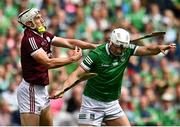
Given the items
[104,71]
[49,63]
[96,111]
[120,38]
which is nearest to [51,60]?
[49,63]

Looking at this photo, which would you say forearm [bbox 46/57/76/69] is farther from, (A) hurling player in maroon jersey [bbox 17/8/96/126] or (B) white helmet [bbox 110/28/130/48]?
(B) white helmet [bbox 110/28/130/48]

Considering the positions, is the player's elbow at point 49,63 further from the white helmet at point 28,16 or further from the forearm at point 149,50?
the forearm at point 149,50

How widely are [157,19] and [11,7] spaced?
3.62 meters

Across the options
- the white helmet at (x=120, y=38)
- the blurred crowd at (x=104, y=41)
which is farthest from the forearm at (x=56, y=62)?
the blurred crowd at (x=104, y=41)

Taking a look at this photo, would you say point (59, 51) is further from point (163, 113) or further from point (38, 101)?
point (38, 101)

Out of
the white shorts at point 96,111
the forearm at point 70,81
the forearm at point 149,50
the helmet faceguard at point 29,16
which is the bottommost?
the white shorts at point 96,111

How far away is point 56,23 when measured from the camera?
19.8 meters

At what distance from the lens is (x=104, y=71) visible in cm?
1292

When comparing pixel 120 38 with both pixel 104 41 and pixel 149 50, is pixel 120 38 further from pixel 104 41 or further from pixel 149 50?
pixel 104 41

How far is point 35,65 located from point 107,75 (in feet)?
3.59

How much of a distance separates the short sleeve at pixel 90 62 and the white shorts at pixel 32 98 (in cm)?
67

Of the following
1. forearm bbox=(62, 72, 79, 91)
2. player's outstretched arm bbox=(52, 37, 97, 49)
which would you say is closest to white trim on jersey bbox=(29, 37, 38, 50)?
player's outstretched arm bbox=(52, 37, 97, 49)

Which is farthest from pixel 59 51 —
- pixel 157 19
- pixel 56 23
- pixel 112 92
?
pixel 112 92

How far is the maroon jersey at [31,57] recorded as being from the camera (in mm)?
12508
